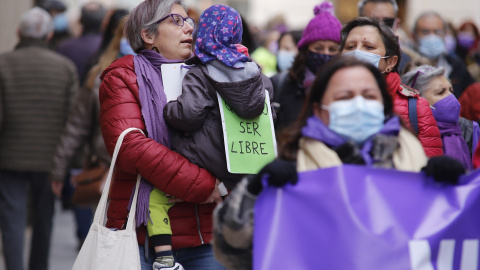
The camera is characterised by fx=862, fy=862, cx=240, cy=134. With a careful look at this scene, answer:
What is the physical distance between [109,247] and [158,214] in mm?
292

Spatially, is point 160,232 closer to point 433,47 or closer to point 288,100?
point 288,100

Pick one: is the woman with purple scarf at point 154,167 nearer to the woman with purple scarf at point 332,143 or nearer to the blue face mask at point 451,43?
the woman with purple scarf at point 332,143

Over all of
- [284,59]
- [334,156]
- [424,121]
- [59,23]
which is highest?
[334,156]

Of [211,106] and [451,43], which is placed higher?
[211,106]

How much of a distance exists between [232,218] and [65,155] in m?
4.26

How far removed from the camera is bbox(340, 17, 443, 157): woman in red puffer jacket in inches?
179

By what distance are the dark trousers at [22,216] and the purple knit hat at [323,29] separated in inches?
115

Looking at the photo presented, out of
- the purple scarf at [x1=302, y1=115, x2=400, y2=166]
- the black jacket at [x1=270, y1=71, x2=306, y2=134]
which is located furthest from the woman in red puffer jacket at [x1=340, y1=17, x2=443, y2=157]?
the black jacket at [x1=270, y1=71, x2=306, y2=134]

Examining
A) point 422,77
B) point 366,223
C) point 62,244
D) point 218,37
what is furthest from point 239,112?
point 62,244

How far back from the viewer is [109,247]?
13.1ft

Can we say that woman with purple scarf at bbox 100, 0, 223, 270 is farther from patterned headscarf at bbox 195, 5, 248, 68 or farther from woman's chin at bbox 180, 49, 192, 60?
patterned headscarf at bbox 195, 5, 248, 68

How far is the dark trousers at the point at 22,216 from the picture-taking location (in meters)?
7.65

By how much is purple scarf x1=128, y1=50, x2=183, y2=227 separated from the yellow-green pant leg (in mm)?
28

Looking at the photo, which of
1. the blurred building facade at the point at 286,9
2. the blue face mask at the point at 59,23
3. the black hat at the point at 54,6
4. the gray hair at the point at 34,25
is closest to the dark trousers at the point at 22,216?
the gray hair at the point at 34,25
